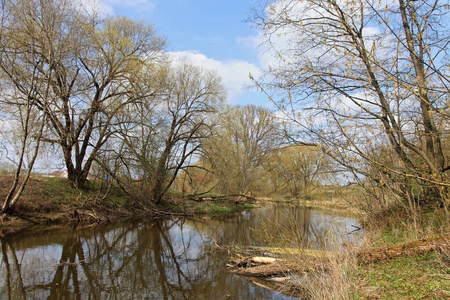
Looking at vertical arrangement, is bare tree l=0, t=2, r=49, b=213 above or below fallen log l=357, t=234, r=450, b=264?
above

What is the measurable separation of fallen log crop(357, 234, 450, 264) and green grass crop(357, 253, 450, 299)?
0.10m

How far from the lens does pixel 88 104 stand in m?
14.3

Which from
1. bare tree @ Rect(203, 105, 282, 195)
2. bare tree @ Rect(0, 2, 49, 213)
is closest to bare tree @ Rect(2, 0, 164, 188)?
bare tree @ Rect(0, 2, 49, 213)

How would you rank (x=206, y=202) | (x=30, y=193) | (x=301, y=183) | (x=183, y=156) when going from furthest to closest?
(x=206, y=202) < (x=183, y=156) < (x=30, y=193) < (x=301, y=183)

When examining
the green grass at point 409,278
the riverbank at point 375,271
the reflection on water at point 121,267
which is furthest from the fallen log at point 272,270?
the green grass at point 409,278

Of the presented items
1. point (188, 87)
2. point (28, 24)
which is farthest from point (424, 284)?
point (188, 87)

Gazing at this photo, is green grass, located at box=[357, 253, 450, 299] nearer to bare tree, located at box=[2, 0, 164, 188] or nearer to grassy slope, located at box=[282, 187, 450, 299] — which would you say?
grassy slope, located at box=[282, 187, 450, 299]

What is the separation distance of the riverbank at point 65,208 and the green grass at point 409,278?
35.3 feet

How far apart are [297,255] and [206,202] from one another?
55.1ft

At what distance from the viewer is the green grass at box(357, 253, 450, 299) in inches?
146

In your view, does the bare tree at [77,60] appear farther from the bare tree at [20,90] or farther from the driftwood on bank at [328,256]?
the driftwood on bank at [328,256]

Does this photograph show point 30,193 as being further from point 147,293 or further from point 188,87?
point 188,87

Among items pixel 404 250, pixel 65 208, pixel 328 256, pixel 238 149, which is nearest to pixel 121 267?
pixel 328 256

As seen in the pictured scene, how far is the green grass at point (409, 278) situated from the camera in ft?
12.1
